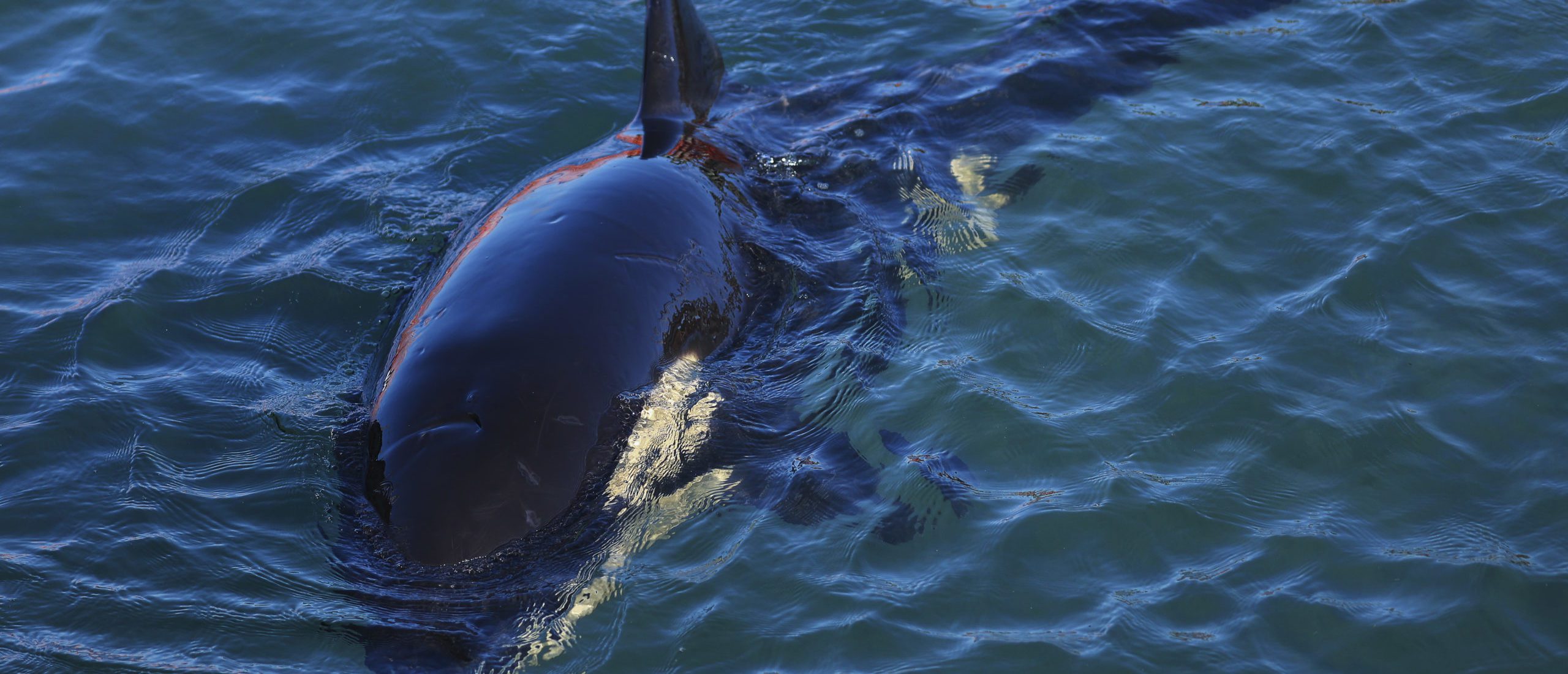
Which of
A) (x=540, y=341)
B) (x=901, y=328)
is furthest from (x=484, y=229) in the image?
(x=901, y=328)

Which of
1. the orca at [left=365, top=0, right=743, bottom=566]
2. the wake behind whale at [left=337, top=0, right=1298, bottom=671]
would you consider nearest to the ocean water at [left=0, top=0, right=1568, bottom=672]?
the wake behind whale at [left=337, top=0, right=1298, bottom=671]

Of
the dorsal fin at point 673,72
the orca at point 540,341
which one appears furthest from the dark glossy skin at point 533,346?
the dorsal fin at point 673,72

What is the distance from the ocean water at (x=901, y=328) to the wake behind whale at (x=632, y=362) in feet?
0.16

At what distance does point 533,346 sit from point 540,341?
45 millimetres

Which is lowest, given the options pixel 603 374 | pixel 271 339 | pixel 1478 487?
pixel 1478 487

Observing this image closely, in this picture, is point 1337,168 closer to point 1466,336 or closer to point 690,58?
point 1466,336

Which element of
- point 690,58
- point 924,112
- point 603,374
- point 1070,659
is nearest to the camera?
point 1070,659

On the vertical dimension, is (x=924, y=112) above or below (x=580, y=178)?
below

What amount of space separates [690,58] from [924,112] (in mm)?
2111

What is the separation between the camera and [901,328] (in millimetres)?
7277

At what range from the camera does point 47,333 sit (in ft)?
23.4

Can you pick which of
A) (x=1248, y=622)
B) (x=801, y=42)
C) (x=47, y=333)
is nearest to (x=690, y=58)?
(x=801, y=42)

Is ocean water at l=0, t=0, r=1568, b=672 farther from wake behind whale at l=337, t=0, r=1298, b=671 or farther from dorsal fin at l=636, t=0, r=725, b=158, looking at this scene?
dorsal fin at l=636, t=0, r=725, b=158

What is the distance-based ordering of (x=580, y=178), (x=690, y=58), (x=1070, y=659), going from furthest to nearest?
1. (x=690, y=58)
2. (x=580, y=178)
3. (x=1070, y=659)
